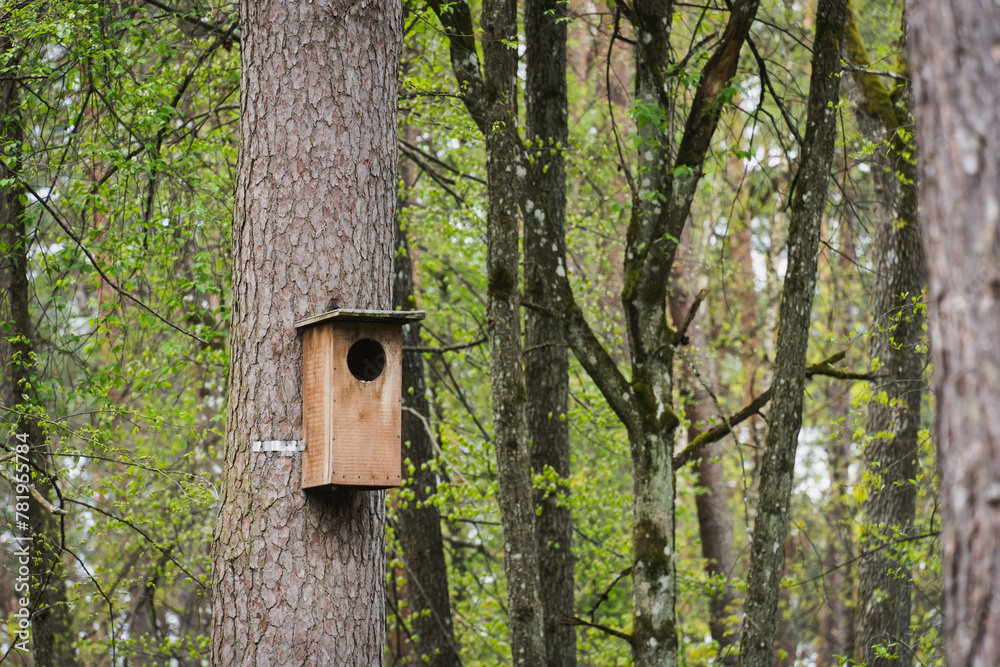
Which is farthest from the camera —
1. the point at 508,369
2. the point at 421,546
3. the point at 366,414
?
the point at 421,546

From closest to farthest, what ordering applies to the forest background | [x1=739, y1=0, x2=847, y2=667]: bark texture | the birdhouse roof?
the birdhouse roof
[x1=739, y1=0, x2=847, y2=667]: bark texture
the forest background

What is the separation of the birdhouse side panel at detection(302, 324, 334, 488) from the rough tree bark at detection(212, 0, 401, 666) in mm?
43

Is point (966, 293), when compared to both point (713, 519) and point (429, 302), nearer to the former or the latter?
point (429, 302)

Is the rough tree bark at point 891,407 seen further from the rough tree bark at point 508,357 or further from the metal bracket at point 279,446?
the metal bracket at point 279,446

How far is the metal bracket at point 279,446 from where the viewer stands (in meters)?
3.11

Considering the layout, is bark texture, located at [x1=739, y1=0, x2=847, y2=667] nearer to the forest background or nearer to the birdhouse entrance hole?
the forest background

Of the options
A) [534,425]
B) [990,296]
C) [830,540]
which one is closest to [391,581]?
[534,425]

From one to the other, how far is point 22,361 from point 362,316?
10.5ft

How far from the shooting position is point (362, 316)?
3.02 m

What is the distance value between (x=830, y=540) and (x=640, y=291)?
38.4 feet

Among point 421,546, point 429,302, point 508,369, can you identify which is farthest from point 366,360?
point 429,302

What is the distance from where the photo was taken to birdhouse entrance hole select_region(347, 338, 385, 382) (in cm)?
322

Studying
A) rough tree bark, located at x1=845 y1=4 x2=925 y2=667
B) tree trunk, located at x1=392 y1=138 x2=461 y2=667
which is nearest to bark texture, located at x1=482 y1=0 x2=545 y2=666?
tree trunk, located at x1=392 y1=138 x2=461 y2=667

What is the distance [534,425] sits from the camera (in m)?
7.15
